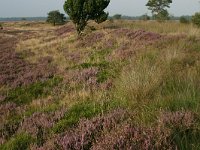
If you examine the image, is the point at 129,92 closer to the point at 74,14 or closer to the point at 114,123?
the point at 114,123

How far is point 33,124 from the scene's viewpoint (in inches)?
291

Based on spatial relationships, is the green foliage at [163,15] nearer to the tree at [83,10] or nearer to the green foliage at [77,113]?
the tree at [83,10]

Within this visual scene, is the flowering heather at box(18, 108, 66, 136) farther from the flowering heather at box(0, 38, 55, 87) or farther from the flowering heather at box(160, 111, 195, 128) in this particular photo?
the flowering heather at box(0, 38, 55, 87)

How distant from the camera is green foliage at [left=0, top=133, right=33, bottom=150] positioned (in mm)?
6285

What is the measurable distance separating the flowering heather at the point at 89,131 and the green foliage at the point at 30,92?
508 cm

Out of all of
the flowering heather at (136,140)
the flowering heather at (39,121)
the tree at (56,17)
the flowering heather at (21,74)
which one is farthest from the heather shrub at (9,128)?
the tree at (56,17)

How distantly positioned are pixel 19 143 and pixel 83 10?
74.9ft

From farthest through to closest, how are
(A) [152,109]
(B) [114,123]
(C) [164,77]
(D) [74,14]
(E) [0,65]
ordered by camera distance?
1. (D) [74,14]
2. (E) [0,65]
3. (C) [164,77]
4. (A) [152,109]
5. (B) [114,123]

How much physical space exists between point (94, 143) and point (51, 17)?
267 feet

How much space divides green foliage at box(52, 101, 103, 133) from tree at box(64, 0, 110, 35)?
20481 millimetres

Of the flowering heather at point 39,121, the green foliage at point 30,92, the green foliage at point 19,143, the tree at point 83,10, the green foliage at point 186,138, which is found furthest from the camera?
the tree at point 83,10

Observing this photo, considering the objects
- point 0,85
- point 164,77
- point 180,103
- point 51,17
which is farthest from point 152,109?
point 51,17

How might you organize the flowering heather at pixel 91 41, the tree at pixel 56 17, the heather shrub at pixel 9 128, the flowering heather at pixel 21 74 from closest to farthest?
the heather shrub at pixel 9 128, the flowering heather at pixel 21 74, the flowering heather at pixel 91 41, the tree at pixel 56 17

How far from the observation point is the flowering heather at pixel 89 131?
526 centimetres
